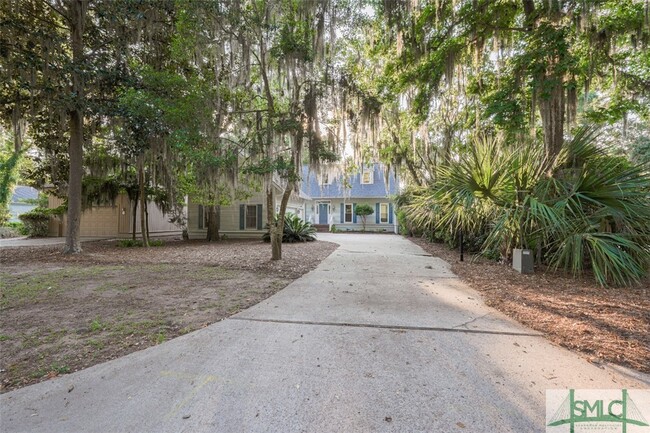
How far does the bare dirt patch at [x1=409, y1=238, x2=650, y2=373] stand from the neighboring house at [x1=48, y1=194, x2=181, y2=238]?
51.8 ft

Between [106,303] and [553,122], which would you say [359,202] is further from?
[106,303]

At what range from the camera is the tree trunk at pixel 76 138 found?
25.5ft

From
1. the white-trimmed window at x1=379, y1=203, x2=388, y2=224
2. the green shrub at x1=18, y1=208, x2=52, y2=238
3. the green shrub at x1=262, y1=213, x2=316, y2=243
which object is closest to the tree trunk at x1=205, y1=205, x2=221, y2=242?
the green shrub at x1=262, y1=213, x2=316, y2=243

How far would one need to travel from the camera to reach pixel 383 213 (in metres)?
22.9

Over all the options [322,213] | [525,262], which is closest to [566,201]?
[525,262]

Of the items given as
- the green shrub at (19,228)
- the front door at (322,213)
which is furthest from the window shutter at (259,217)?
the green shrub at (19,228)

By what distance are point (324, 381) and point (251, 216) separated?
1373 centimetres

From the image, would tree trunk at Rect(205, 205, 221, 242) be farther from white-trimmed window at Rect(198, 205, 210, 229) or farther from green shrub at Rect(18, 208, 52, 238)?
green shrub at Rect(18, 208, 52, 238)

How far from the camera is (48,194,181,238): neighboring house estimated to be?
620 inches

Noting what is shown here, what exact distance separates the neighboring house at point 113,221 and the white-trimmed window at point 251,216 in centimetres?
452

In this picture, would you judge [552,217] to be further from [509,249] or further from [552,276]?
[509,249]

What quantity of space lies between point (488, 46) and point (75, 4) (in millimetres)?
11116

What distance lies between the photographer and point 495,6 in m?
6.43

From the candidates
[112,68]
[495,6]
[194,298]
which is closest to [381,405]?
[194,298]
